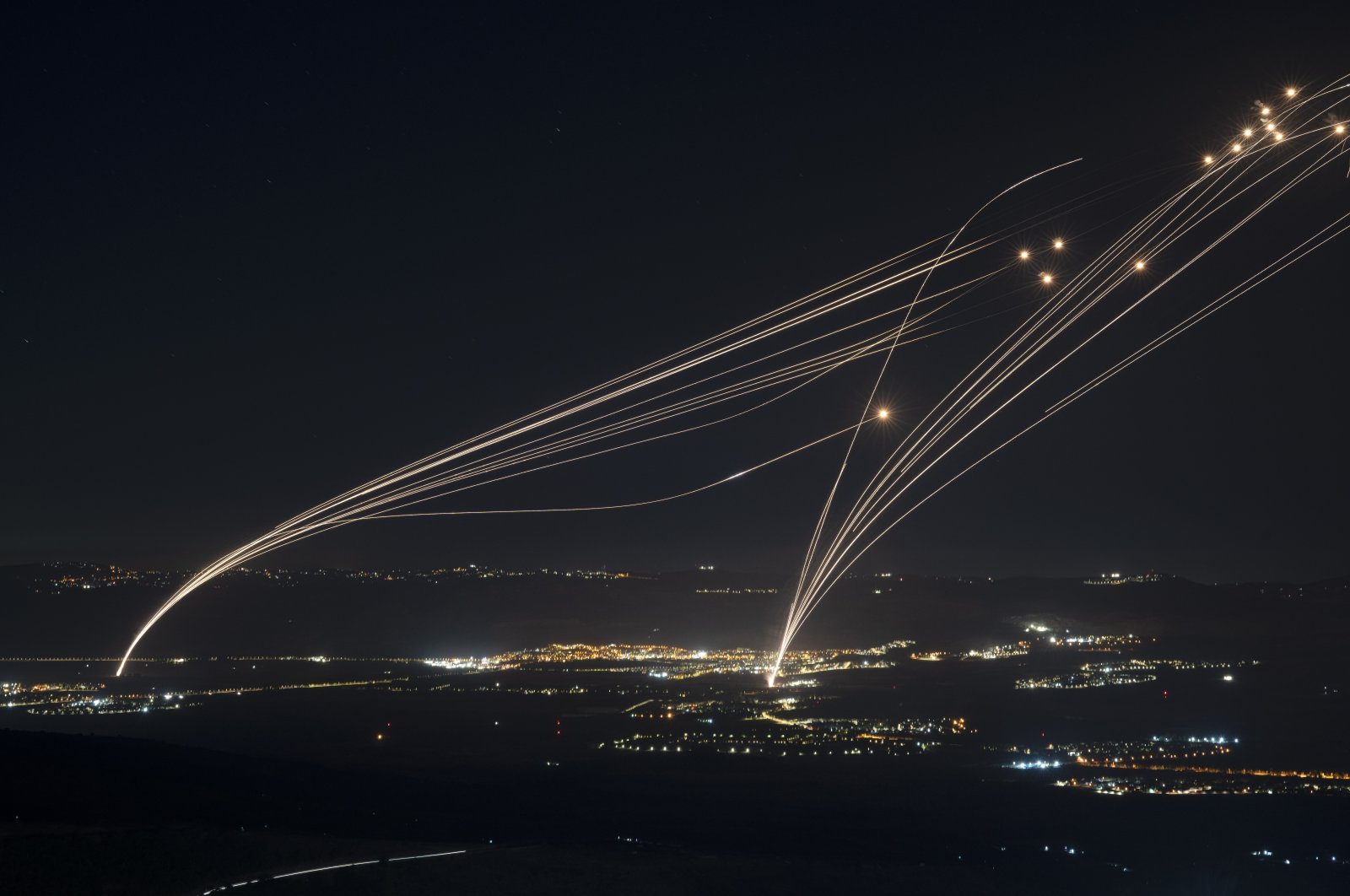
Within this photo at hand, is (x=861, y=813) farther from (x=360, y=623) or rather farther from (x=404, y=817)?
(x=360, y=623)

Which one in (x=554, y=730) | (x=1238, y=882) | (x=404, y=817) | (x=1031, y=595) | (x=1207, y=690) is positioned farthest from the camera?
(x=1031, y=595)

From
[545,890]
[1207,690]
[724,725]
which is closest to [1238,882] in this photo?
[545,890]

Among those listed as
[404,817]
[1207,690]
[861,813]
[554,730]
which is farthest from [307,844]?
[1207,690]

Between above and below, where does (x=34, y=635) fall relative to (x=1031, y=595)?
below

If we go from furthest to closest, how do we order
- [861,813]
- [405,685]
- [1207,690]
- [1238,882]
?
1. [405,685]
2. [1207,690]
3. [861,813]
4. [1238,882]

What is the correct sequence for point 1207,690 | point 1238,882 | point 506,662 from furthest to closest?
point 506,662, point 1207,690, point 1238,882

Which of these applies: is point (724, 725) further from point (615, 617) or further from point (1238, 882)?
point (615, 617)

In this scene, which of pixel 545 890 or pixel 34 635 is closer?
pixel 545 890

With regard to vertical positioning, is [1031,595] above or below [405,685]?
above

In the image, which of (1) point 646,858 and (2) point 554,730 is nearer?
(1) point 646,858
